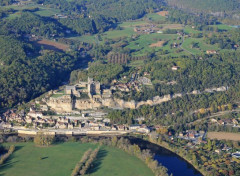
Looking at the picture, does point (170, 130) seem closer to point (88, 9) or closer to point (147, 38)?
point (147, 38)

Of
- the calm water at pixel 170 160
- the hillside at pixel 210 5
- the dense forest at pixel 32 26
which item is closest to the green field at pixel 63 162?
the calm water at pixel 170 160

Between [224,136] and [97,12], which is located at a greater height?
[97,12]

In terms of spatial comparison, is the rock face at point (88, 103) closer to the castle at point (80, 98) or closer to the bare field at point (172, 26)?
the castle at point (80, 98)

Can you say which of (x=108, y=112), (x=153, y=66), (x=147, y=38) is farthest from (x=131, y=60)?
(x=108, y=112)

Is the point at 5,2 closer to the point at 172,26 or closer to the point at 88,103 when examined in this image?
the point at 172,26

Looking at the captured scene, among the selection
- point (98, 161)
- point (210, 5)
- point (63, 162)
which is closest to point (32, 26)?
point (63, 162)

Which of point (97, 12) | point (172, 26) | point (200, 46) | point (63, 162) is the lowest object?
point (63, 162)

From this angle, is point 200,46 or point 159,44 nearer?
point 200,46

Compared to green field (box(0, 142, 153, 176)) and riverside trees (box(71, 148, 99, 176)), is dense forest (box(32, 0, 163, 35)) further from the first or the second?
riverside trees (box(71, 148, 99, 176))
